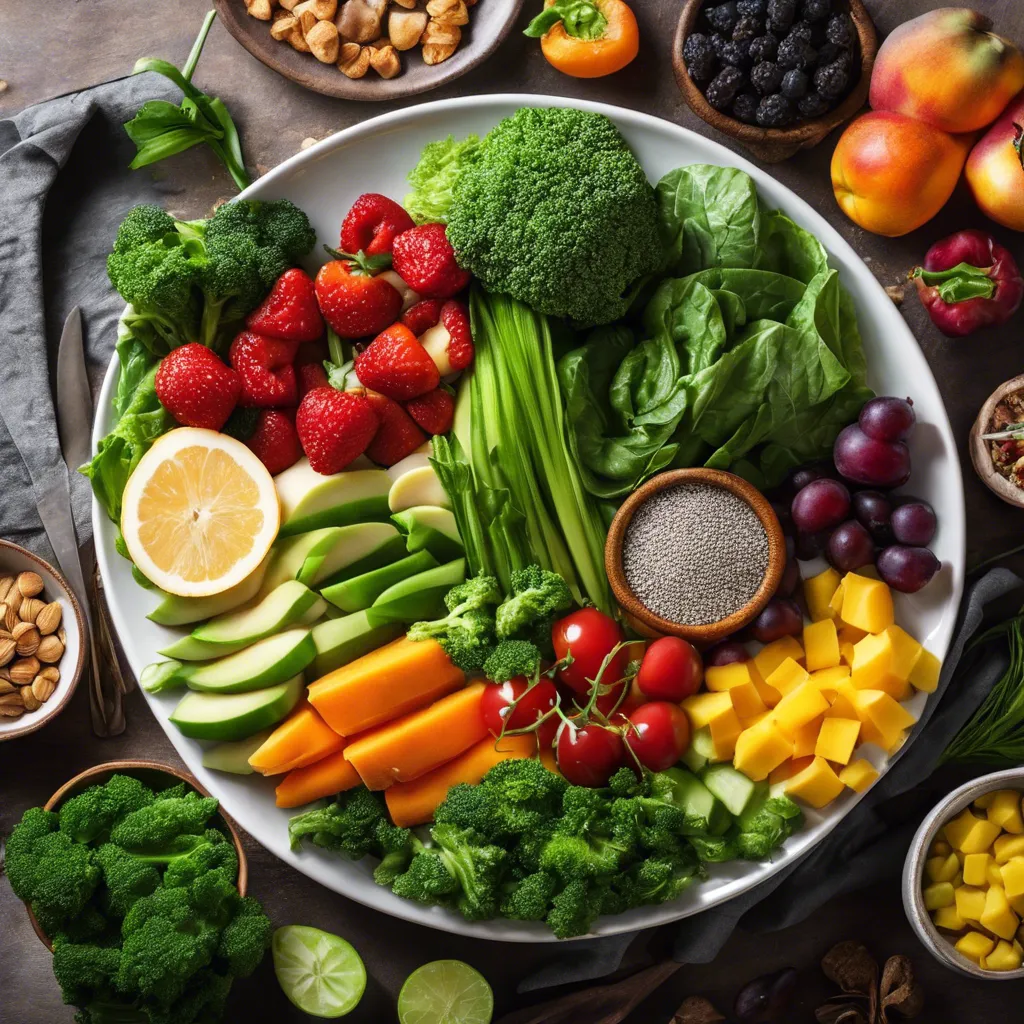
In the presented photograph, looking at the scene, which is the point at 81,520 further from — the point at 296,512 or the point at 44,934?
the point at 44,934

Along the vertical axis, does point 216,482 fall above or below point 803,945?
above

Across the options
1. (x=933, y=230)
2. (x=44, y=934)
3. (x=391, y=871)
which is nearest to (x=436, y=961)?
(x=391, y=871)

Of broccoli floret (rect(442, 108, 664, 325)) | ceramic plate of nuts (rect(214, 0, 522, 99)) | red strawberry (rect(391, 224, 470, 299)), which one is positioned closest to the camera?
broccoli floret (rect(442, 108, 664, 325))

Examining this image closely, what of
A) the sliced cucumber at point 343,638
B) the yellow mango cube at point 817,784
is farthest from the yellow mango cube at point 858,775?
the sliced cucumber at point 343,638

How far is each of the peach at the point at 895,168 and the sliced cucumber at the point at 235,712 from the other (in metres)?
1.69

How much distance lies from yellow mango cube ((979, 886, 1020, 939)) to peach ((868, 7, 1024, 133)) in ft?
5.69

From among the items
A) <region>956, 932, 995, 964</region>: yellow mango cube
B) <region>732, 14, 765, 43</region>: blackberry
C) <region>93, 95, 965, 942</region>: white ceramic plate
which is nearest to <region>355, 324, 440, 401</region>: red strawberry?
<region>93, 95, 965, 942</region>: white ceramic plate

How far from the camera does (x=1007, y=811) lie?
7.04ft

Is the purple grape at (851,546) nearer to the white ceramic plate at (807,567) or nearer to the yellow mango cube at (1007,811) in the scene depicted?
the white ceramic plate at (807,567)

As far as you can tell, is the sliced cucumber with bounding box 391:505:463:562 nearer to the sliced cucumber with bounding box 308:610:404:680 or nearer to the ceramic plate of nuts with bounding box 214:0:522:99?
the sliced cucumber with bounding box 308:610:404:680

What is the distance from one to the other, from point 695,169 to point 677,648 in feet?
3.45

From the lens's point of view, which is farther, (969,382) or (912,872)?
(969,382)

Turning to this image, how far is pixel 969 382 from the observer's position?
7.82 ft

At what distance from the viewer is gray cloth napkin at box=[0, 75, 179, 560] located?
2.37m
